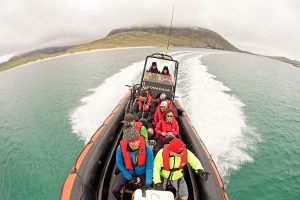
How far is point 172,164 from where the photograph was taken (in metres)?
2.82

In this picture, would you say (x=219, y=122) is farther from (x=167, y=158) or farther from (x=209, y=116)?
(x=167, y=158)

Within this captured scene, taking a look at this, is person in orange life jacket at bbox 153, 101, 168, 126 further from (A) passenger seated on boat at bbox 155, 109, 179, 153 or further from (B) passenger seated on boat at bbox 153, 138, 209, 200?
(B) passenger seated on boat at bbox 153, 138, 209, 200

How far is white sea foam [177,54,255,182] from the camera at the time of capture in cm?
564

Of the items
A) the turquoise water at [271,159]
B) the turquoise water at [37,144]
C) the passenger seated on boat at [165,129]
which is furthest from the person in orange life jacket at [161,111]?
the turquoise water at [37,144]

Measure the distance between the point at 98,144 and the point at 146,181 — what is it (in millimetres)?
1463

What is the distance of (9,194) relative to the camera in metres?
4.67

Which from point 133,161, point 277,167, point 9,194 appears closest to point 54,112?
point 9,194

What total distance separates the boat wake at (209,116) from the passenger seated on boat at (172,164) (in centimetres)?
234

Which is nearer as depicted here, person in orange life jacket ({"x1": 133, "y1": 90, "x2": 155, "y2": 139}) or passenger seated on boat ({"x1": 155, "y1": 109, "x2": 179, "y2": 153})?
passenger seated on boat ({"x1": 155, "y1": 109, "x2": 179, "y2": 153})

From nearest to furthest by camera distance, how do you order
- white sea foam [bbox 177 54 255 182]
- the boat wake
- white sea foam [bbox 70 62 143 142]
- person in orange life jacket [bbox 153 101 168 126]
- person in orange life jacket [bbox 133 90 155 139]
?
person in orange life jacket [bbox 153 101 168 126] → person in orange life jacket [bbox 133 90 155 139] → white sea foam [bbox 177 54 255 182] → the boat wake → white sea foam [bbox 70 62 143 142]

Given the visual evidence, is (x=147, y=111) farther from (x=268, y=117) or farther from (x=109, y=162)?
(x=268, y=117)

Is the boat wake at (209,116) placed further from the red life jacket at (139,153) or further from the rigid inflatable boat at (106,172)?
the red life jacket at (139,153)

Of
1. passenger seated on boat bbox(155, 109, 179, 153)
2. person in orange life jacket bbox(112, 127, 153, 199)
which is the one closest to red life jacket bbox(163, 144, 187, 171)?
person in orange life jacket bbox(112, 127, 153, 199)

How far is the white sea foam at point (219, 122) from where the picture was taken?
5637 mm
